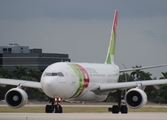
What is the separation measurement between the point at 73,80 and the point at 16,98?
4.34 metres

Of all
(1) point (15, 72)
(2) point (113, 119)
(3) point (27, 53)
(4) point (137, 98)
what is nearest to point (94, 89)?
(4) point (137, 98)

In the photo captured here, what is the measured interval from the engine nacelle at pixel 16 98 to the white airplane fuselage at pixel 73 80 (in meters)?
2.20

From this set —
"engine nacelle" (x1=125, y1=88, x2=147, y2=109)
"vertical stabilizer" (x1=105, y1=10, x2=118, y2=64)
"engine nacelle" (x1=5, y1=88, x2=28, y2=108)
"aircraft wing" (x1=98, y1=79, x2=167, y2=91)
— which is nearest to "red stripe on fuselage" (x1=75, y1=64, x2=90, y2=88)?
"aircraft wing" (x1=98, y1=79, x2=167, y2=91)

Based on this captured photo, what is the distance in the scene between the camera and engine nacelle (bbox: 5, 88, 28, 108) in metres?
53.0

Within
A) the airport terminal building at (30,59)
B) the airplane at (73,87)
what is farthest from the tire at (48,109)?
the airport terminal building at (30,59)

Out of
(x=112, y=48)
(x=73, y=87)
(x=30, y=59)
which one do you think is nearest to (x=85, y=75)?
(x=73, y=87)

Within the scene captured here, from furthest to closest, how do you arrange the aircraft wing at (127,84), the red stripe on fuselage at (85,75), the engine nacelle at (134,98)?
the red stripe on fuselage at (85,75) < the aircraft wing at (127,84) < the engine nacelle at (134,98)

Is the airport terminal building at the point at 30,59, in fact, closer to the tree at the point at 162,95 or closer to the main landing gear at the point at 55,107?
the tree at the point at 162,95

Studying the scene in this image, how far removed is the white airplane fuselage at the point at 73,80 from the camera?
168 ft

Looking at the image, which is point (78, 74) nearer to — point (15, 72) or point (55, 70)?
point (55, 70)

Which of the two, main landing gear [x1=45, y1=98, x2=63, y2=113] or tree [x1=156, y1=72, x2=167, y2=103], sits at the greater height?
tree [x1=156, y1=72, x2=167, y2=103]

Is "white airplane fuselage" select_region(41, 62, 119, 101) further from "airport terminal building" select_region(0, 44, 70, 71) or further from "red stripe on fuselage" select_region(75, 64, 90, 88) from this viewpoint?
"airport terminal building" select_region(0, 44, 70, 71)

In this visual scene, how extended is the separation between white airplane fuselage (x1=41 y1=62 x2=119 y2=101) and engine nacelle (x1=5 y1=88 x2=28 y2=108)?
220 cm

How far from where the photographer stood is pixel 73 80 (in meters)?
53.2
